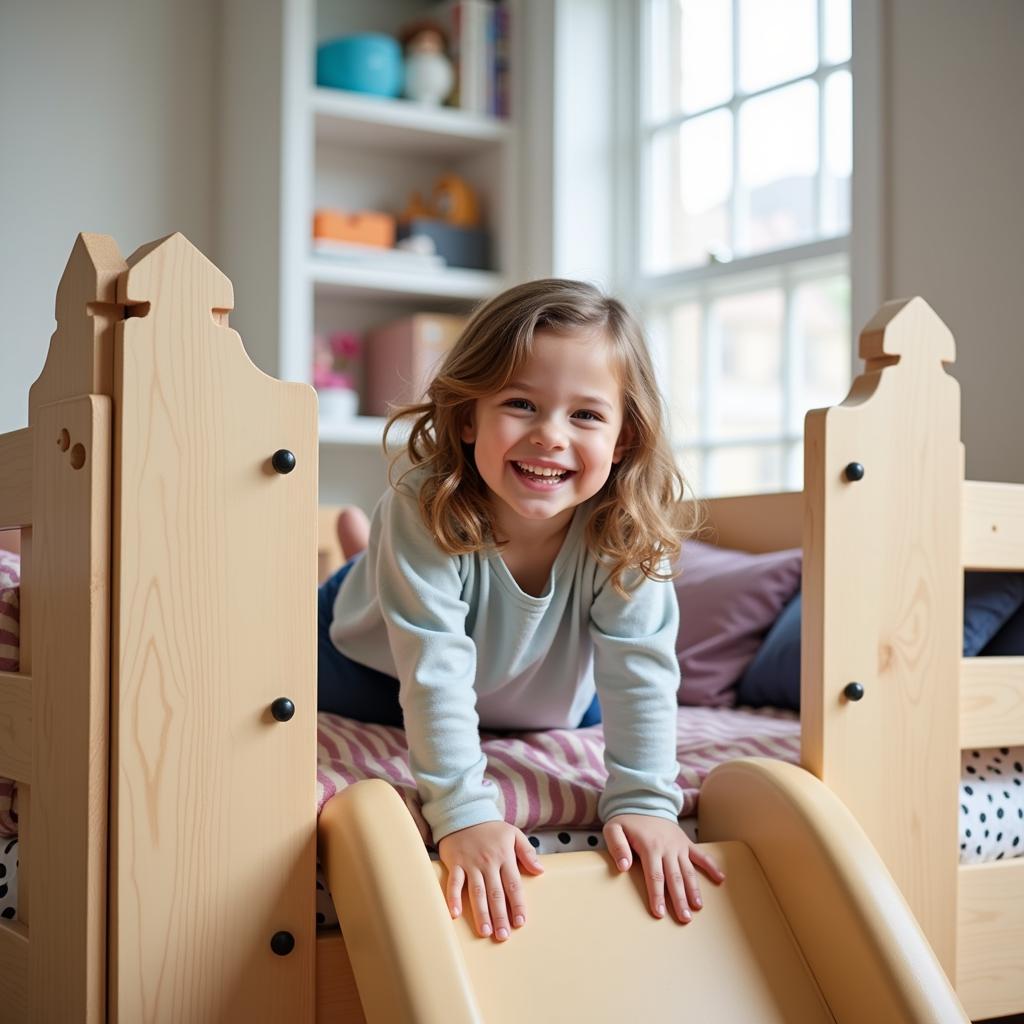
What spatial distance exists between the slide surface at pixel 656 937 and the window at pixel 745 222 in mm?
1219

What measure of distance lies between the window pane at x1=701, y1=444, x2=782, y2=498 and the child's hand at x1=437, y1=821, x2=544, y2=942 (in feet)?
4.60

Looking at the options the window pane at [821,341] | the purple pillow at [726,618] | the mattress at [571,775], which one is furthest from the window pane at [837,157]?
the mattress at [571,775]

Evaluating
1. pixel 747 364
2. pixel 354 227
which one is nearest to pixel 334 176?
pixel 354 227

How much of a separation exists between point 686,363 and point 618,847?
5.37ft

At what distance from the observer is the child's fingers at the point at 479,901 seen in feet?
3.13

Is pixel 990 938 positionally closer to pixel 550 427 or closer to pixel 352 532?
pixel 550 427

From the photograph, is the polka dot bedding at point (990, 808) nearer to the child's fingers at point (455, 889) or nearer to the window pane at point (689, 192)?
the child's fingers at point (455, 889)

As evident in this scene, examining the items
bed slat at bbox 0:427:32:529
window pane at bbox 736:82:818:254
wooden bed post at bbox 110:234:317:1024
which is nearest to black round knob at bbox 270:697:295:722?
wooden bed post at bbox 110:234:317:1024

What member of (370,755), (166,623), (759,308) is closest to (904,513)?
(370,755)

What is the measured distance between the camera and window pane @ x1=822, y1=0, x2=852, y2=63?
2.18m

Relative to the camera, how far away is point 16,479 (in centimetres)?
105

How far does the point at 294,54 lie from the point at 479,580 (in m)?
1.60

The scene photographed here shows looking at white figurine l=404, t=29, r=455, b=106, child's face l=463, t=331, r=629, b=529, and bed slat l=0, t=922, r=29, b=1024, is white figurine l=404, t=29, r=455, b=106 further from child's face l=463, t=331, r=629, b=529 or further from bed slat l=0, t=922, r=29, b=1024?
bed slat l=0, t=922, r=29, b=1024

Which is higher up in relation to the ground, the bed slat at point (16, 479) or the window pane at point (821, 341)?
the window pane at point (821, 341)
